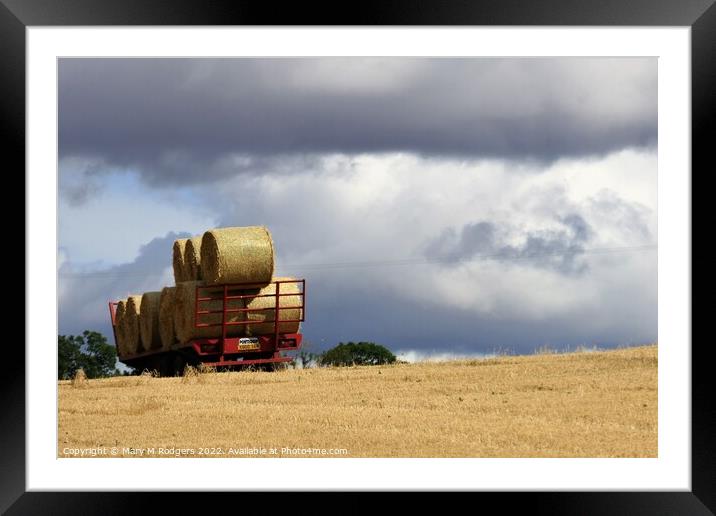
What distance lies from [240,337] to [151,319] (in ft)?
8.90

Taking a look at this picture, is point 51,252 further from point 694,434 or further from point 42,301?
point 694,434

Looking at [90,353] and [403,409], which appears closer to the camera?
[403,409]

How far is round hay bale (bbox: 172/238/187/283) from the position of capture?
16.9 m

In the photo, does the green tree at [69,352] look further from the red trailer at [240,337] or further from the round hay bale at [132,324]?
the red trailer at [240,337]

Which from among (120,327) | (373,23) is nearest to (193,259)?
(120,327)

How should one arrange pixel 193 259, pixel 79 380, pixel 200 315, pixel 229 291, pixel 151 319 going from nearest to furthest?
pixel 79 380 → pixel 200 315 → pixel 229 291 → pixel 193 259 → pixel 151 319

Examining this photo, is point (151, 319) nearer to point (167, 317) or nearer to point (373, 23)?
point (167, 317)

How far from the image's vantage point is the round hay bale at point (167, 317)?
16203mm

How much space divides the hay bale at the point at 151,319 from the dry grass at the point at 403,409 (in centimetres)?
366

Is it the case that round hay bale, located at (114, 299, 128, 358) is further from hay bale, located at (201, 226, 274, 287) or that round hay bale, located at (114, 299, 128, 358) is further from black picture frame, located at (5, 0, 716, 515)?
black picture frame, located at (5, 0, 716, 515)

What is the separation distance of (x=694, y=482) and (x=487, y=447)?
1849 mm

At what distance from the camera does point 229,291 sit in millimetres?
15484

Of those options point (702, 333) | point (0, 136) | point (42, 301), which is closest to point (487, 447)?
point (702, 333)

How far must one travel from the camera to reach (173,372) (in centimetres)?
1648
